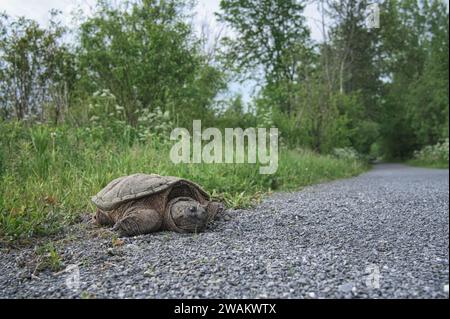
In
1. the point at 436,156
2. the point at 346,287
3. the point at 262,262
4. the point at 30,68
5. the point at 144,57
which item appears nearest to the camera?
the point at 346,287

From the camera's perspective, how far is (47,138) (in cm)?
474

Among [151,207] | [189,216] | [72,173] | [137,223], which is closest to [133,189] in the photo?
[151,207]

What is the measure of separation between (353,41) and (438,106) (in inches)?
378

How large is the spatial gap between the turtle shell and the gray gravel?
253mm

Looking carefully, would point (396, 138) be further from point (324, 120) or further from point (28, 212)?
point (28, 212)

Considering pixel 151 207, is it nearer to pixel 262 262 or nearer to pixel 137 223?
pixel 137 223

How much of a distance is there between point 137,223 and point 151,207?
217 mm

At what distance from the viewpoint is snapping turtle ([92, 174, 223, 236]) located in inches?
110

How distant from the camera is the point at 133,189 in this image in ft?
9.75

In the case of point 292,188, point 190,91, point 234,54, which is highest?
point 234,54

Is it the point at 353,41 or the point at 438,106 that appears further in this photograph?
the point at 438,106

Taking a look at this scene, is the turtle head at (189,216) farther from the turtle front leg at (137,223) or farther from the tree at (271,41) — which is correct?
the tree at (271,41)

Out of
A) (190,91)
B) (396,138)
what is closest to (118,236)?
(190,91)

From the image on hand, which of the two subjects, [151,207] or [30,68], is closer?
[151,207]
